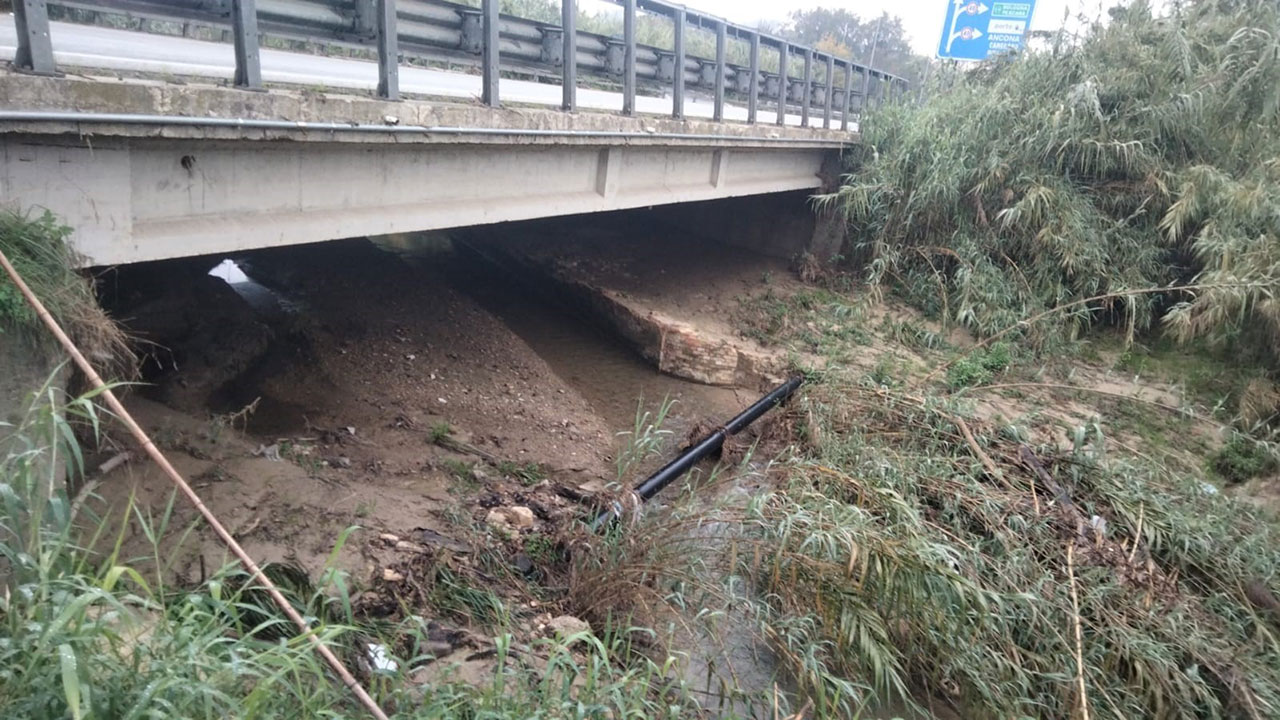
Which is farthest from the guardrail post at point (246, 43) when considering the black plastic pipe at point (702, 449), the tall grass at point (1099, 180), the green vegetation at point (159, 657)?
the tall grass at point (1099, 180)

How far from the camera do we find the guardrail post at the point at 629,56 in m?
7.35

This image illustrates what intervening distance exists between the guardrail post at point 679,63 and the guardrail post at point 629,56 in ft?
1.98

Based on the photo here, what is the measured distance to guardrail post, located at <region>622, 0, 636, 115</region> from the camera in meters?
7.35

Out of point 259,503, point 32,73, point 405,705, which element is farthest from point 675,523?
point 32,73

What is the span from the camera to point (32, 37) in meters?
3.78

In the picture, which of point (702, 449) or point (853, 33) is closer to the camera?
point (702, 449)

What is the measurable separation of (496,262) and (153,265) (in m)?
5.91

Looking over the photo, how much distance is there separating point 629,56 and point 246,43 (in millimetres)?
3946

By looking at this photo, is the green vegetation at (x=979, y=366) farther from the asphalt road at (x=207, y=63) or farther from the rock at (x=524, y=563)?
the rock at (x=524, y=563)

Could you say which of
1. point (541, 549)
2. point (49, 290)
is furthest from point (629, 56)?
point (49, 290)

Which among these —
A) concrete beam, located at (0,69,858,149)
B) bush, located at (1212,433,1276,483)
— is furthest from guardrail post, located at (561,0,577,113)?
bush, located at (1212,433,1276,483)

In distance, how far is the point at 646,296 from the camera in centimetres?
1140

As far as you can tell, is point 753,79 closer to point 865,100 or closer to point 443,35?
point 865,100

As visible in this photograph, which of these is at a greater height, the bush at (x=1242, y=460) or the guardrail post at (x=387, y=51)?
the guardrail post at (x=387, y=51)
